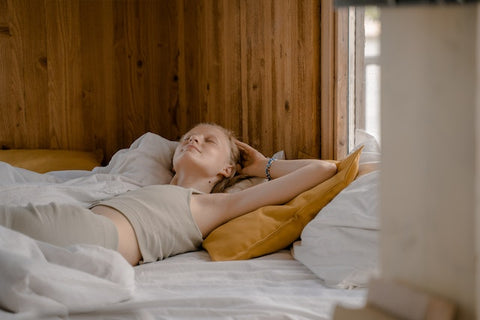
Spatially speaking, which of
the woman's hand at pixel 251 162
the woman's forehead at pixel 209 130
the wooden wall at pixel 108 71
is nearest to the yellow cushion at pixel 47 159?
the wooden wall at pixel 108 71

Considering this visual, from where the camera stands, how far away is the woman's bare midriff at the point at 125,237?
4.74 feet

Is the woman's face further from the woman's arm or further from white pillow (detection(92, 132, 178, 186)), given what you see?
the woman's arm

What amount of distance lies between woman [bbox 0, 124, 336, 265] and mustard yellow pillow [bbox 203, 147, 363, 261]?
0.06 metres

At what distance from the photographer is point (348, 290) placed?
1.26 meters

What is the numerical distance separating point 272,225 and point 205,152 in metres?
0.57

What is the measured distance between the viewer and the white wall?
0.46 metres

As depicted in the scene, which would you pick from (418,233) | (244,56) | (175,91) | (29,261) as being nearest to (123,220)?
(29,261)

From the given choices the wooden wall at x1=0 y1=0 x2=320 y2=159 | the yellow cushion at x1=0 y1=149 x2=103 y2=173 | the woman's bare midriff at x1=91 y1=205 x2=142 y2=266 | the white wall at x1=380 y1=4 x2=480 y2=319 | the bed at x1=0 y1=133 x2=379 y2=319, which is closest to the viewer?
the white wall at x1=380 y1=4 x2=480 y2=319

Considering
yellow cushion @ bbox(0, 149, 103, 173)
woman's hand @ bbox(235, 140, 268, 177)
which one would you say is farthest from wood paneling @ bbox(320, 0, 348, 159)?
yellow cushion @ bbox(0, 149, 103, 173)

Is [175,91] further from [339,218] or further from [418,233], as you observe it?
[418,233]

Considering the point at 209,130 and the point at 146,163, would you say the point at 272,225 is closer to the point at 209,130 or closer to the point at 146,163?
the point at 209,130

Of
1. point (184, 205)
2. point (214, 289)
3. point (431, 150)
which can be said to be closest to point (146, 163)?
point (184, 205)

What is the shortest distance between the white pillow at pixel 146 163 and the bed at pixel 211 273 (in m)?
0.23

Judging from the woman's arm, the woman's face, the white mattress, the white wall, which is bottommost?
the white mattress
